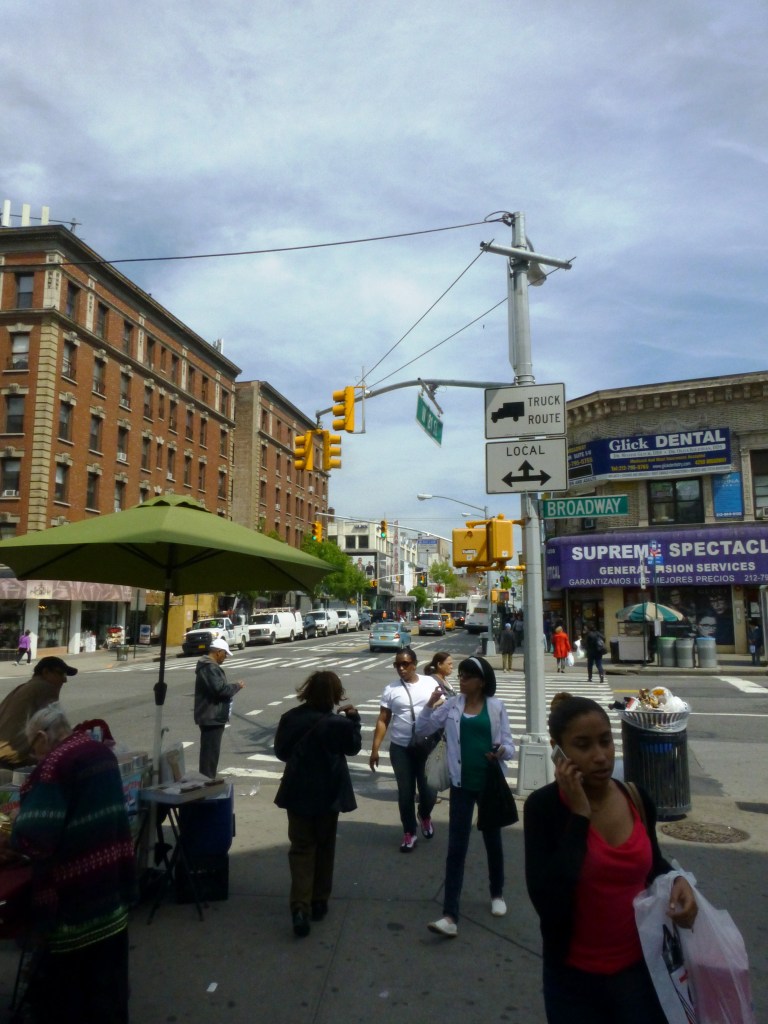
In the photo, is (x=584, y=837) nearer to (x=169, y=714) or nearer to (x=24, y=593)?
(x=169, y=714)

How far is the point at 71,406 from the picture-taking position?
3838 centimetres

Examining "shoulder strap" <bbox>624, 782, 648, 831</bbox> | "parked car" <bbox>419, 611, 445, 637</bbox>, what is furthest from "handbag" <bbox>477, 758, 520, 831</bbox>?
"parked car" <bbox>419, 611, 445, 637</bbox>

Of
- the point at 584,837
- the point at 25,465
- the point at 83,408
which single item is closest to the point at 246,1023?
the point at 584,837

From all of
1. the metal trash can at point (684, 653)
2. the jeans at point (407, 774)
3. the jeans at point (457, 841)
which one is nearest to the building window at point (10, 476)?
the metal trash can at point (684, 653)

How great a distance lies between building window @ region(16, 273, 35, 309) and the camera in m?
37.1

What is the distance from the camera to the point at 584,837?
8.22ft

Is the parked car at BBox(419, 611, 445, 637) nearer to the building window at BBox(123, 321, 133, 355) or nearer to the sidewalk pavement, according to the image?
the building window at BBox(123, 321, 133, 355)

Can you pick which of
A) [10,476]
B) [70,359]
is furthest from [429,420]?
[70,359]

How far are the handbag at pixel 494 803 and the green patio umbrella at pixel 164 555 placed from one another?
7.13 feet

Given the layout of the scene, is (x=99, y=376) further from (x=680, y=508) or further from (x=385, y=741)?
(x=385, y=741)

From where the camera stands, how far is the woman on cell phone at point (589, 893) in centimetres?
249

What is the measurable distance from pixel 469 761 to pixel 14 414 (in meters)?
36.6

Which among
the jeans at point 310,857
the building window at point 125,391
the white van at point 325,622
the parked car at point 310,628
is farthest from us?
the white van at point 325,622

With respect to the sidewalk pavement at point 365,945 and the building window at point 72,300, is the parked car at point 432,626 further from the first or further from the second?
the sidewalk pavement at point 365,945
